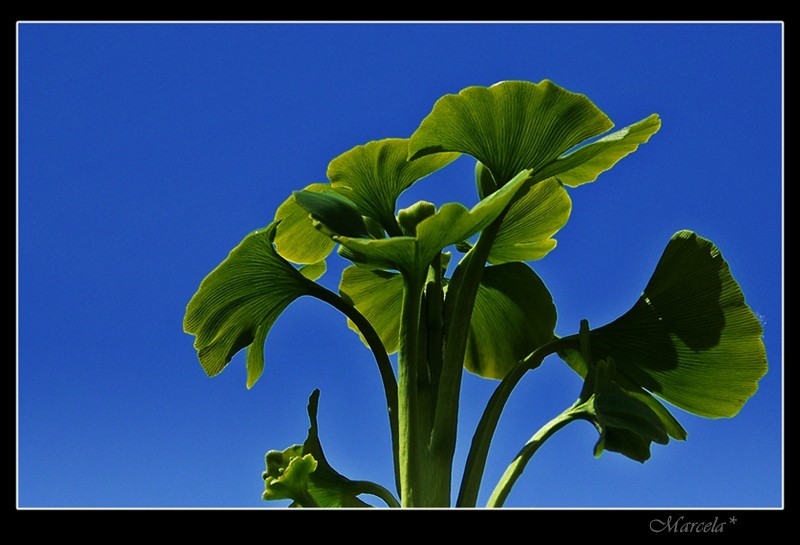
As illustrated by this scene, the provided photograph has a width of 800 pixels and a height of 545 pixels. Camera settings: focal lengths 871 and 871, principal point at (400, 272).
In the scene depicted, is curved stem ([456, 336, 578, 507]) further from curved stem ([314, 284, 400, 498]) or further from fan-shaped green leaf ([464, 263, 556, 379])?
fan-shaped green leaf ([464, 263, 556, 379])

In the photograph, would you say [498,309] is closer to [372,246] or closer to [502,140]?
[502,140]

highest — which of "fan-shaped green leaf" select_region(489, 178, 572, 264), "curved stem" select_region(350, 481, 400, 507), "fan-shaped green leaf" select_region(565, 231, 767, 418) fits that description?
"fan-shaped green leaf" select_region(489, 178, 572, 264)

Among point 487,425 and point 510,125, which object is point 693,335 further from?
point 510,125

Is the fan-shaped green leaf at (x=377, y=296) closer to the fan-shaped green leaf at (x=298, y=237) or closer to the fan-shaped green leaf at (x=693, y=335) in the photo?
the fan-shaped green leaf at (x=298, y=237)

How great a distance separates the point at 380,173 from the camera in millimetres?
3924

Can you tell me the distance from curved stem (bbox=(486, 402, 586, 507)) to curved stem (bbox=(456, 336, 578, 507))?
0.31ft

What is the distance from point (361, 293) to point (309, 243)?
392mm

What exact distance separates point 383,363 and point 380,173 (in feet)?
2.80

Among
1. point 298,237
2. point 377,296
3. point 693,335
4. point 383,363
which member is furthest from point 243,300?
point 693,335

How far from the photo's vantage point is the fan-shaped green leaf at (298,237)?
4.20m

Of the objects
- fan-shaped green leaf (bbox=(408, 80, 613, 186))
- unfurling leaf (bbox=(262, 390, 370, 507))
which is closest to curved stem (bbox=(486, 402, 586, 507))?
unfurling leaf (bbox=(262, 390, 370, 507))

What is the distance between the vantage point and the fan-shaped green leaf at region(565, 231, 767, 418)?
12.1 feet

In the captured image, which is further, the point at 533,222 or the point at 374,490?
the point at 533,222

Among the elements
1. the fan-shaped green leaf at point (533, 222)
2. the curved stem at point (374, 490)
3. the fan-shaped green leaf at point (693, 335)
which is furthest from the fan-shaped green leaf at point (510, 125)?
the curved stem at point (374, 490)
